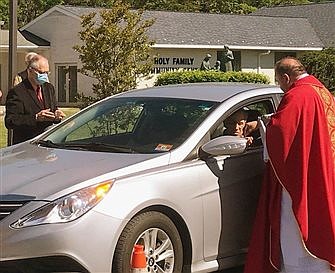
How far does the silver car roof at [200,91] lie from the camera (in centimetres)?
651

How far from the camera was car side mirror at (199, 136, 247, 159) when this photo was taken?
19.2 ft

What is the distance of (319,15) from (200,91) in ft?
136

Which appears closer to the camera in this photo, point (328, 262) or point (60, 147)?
point (328, 262)

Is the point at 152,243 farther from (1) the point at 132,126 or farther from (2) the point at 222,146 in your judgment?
(1) the point at 132,126

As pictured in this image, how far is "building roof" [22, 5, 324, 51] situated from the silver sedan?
28061mm

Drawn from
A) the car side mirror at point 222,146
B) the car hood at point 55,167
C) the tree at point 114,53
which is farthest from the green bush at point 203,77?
the car hood at point 55,167

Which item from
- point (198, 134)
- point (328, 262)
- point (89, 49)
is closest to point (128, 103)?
point (198, 134)

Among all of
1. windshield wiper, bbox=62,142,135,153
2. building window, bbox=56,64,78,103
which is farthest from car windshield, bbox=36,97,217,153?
building window, bbox=56,64,78,103

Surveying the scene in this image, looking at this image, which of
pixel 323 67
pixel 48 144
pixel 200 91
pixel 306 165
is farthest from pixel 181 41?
pixel 306 165

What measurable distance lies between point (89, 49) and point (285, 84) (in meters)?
14.2

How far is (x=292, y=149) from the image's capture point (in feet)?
17.6

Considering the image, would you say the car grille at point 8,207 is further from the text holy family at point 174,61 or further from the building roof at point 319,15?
the building roof at point 319,15

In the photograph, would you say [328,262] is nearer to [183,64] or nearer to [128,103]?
[128,103]

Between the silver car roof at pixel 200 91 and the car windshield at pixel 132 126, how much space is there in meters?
0.09
